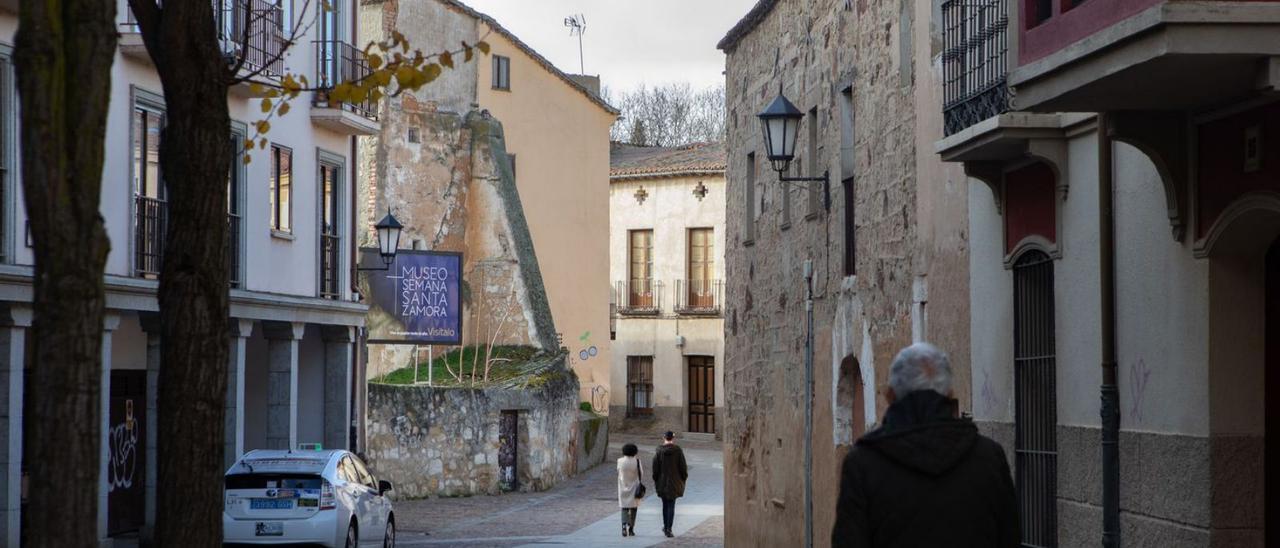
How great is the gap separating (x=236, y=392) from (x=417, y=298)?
959 centimetres

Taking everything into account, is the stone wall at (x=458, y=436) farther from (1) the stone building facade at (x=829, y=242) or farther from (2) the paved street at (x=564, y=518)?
(1) the stone building facade at (x=829, y=242)

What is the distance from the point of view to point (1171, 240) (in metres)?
11.1

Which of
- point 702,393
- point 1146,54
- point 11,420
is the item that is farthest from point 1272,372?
point 702,393

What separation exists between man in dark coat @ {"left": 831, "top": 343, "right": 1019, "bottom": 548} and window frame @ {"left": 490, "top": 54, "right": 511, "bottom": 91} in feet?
141

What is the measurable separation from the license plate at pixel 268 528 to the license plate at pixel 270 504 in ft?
0.57

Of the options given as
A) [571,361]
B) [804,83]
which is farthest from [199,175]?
[571,361]

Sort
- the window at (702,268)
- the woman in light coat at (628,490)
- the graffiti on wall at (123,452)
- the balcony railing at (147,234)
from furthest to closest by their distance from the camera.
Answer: the window at (702,268)
the woman in light coat at (628,490)
the graffiti on wall at (123,452)
the balcony railing at (147,234)

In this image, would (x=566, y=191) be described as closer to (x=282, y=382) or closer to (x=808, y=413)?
(x=282, y=382)

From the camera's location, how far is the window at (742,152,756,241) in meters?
26.2

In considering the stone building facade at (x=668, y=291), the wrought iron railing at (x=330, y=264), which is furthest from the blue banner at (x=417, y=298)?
the stone building facade at (x=668, y=291)

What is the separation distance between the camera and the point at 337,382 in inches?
1219

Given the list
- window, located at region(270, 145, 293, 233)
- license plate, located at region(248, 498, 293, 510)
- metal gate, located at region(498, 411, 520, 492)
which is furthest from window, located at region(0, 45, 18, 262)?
metal gate, located at region(498, 411, 520, 492)

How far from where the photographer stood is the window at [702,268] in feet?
190

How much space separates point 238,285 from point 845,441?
980 cm
